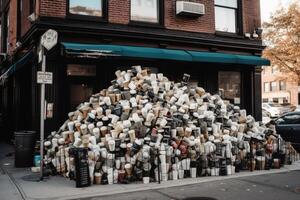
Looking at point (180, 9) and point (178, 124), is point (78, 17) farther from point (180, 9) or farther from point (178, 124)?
point (178, 124)

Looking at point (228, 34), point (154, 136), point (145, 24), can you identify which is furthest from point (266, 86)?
point (154, 136)

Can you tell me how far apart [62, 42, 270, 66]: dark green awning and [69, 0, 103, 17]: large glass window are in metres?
1.56

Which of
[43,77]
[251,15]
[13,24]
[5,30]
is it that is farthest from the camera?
[5,30]

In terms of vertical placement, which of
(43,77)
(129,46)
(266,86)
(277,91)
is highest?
(266,86)

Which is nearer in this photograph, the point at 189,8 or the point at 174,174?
the point at 174,174

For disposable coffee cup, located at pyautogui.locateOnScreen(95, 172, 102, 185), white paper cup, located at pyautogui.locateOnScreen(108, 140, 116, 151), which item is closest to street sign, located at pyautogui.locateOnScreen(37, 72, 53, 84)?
white paper cup, located at pyautogui.locateOnScreen(108, 140, 116, 151)

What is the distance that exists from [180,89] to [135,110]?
1946 millimetres

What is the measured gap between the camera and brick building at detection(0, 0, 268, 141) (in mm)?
11570

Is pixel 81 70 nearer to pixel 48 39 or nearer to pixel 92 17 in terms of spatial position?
pixel 92 17

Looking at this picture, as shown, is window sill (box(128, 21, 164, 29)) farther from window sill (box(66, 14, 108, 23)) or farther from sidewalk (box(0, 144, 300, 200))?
sidewalk (box(0, 144, 300, 200))

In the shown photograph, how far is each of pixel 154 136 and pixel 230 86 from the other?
743 cm

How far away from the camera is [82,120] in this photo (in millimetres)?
9961

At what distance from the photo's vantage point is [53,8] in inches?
457

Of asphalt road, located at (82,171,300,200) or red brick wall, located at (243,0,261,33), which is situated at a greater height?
red brick wall, located at (243,0,261,33)
